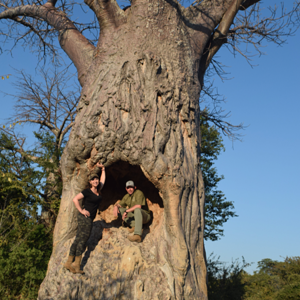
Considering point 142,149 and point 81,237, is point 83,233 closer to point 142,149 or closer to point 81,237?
point 81,237

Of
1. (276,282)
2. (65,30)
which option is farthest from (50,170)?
(276,282)

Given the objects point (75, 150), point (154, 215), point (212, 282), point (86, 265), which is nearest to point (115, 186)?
point (154, 215)

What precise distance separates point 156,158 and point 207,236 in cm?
761

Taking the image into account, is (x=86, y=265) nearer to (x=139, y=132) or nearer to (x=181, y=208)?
(x=181, y=208)

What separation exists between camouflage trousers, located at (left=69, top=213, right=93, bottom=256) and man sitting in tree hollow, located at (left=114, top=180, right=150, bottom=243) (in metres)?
0.87

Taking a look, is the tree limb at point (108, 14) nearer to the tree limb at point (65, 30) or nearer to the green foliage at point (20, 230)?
the tree limb at point (65, 30)

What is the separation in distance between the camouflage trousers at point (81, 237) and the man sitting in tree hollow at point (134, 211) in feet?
2.85

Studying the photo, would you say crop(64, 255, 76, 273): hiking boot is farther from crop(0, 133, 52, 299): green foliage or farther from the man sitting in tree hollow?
crop(0, 133, 52, 299): green foliage

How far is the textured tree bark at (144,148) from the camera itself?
15.3ft

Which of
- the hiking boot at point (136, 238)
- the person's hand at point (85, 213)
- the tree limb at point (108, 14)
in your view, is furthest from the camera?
the tree limb at point (108, 14)

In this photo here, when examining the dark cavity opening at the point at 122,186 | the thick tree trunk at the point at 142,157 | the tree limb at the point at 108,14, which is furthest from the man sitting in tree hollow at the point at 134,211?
the tree limb at the point at 108,14

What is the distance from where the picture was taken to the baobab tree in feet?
15.2

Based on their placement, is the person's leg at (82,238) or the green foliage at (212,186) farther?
the green foliage at (212,186)

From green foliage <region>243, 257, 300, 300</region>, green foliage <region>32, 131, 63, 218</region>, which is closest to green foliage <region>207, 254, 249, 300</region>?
green foliage <region>243, 257, 300, 300</region>
